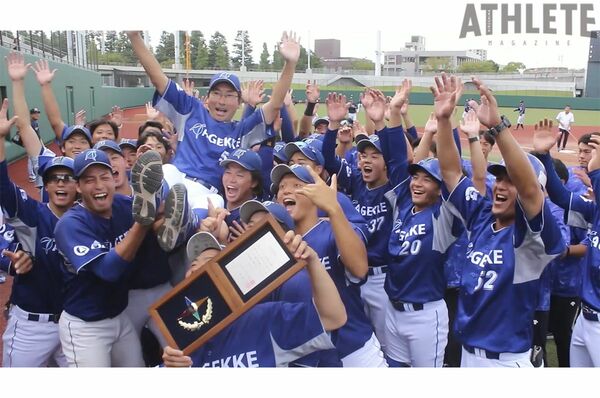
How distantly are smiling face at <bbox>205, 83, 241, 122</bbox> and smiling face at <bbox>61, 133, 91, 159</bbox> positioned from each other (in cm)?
97

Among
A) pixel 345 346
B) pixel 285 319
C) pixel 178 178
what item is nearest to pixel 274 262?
pixel 285 319

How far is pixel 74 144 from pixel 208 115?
1.01 meters

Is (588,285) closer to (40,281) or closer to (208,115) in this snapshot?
(208,115)

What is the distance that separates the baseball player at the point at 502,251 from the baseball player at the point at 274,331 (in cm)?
93

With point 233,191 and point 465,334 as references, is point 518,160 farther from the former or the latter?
point 233,191

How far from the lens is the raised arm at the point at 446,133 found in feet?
9.88

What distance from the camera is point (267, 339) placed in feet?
7.66

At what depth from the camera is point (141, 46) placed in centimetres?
373

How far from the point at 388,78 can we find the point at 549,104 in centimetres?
1215

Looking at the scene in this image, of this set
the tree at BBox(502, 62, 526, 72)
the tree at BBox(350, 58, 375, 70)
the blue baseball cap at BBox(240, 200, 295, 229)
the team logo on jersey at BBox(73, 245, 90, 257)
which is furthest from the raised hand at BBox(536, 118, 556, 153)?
the tree at BBox(350, 58, 375, 70)

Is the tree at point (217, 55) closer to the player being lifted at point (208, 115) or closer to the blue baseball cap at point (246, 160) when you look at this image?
the player being lifted at point (208, 115)

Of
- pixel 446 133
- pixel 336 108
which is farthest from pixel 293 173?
pixel 336 108

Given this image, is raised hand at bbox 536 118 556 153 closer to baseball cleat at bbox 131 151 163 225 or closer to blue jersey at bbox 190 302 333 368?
blue jersey at bbox 190 302 333 368

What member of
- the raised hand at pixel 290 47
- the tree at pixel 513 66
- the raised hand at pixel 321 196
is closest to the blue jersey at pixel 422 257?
the raised hand at pixel 321 196
